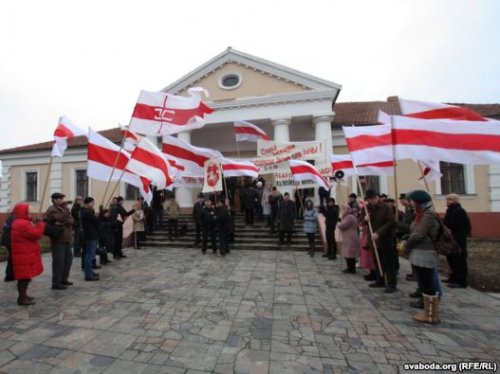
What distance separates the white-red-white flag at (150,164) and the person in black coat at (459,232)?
19.6 ft

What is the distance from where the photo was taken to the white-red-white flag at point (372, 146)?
18.6ft

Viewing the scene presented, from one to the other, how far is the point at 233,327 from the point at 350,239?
4.00m

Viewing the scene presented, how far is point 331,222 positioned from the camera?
824 cm

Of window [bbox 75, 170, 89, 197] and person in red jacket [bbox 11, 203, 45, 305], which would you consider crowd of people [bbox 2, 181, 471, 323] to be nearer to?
person in red jacket [bbox 11, 203, 45, 305]

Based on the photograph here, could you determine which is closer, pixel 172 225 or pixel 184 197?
pixel 172 225

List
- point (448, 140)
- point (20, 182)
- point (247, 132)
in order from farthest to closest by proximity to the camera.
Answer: point (20, 182) < point (247, 132) < point (448, 140)

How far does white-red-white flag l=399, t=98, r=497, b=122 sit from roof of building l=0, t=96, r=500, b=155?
10.5 metres

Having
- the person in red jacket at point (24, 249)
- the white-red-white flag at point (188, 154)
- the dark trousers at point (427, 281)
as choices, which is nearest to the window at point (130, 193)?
the white-red-white flag at point (188, 154)

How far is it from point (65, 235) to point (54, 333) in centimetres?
235

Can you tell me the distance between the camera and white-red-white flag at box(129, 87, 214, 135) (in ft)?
22.1

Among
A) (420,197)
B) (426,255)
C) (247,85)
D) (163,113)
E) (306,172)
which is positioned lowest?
(426,255)

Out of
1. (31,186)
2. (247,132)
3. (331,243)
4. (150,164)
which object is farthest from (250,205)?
(31,186)

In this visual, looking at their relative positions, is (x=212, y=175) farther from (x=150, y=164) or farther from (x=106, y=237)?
(x=106, y=237)

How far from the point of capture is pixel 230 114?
52.9 feet
